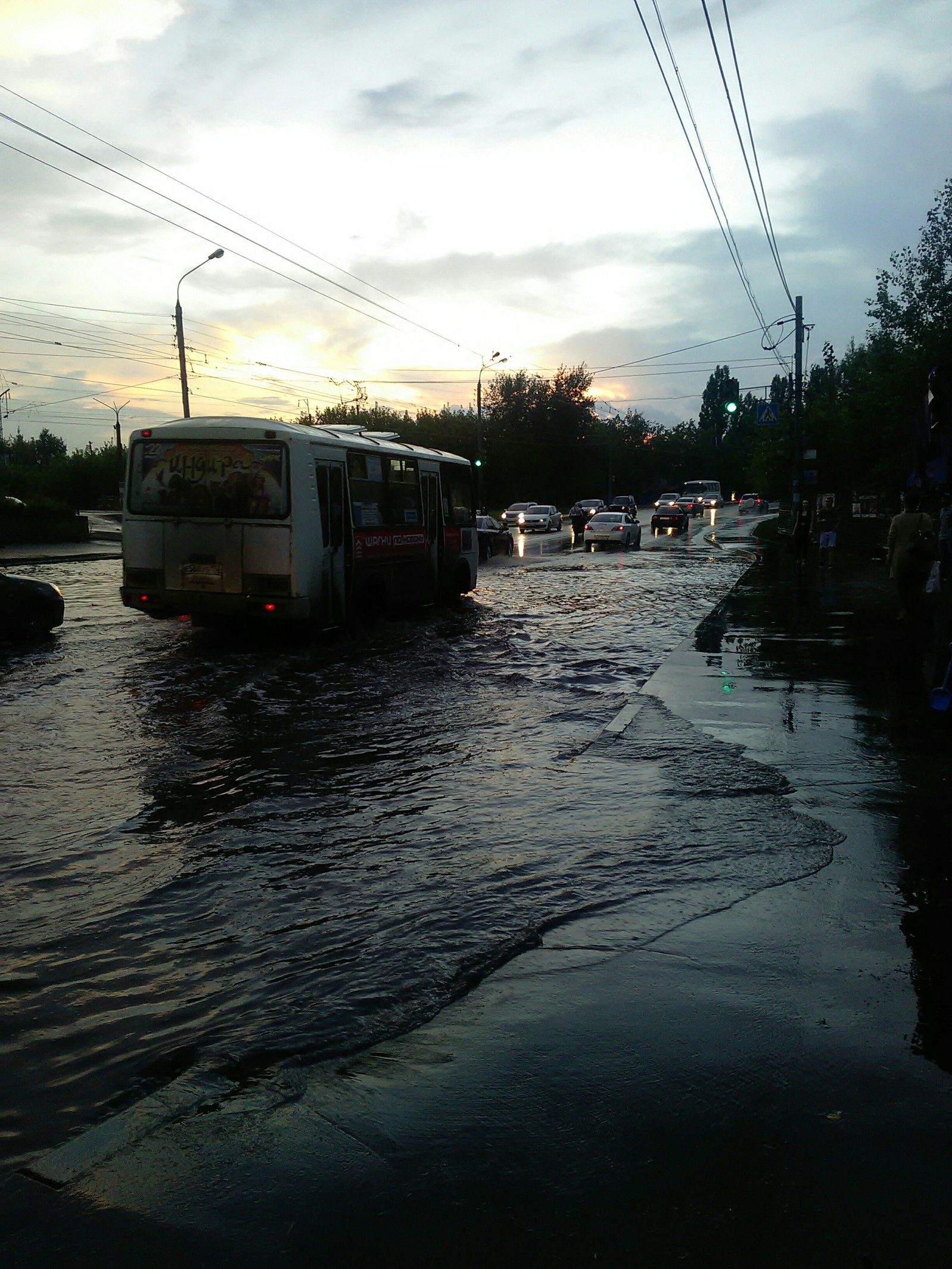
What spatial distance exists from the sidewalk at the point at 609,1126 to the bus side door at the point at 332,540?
32.8ft

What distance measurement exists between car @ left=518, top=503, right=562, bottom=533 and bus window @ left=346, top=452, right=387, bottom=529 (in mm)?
46392

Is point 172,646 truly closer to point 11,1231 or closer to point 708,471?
point 11,1231

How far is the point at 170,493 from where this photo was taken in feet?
46.1

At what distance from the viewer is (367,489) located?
15.9 metres

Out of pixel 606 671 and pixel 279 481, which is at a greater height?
pixel 279 481

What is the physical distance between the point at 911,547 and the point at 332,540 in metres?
7.60

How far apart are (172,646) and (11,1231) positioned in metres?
12.1

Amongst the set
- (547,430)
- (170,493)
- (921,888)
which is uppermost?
(547,430)

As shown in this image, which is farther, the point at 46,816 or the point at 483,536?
the point at 483,536

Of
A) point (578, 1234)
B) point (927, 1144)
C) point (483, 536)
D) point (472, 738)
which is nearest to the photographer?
point (578, 1234)

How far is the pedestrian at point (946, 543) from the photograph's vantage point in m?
8.87

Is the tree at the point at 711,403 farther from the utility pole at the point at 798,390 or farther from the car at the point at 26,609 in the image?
the car at the point at 26,609

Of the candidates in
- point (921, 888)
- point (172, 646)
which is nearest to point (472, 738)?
point (921, 888)

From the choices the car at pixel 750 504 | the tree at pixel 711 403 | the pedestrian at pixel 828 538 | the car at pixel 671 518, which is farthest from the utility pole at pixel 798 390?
the tree at pixel 711 403
